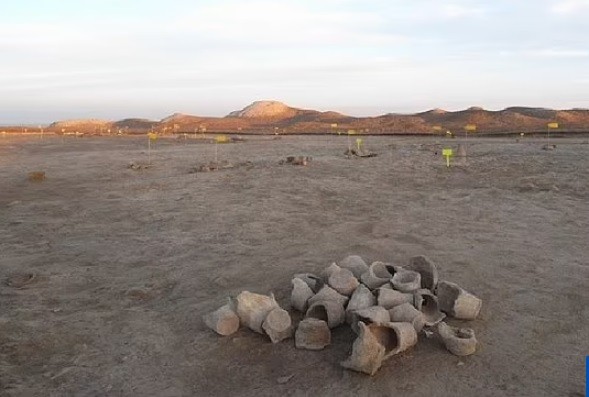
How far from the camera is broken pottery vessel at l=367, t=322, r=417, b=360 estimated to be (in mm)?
4320

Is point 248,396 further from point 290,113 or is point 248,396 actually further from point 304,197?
point 290,113

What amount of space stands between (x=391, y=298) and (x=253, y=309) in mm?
1185

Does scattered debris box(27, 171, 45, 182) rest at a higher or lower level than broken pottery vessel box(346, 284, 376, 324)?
higher

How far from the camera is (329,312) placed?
480 centimetres

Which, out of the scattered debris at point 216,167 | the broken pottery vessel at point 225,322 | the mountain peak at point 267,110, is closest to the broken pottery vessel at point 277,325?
the broken pottery vessel at point 225,322

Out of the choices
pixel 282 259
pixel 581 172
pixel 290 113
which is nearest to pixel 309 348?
pixel 282 259

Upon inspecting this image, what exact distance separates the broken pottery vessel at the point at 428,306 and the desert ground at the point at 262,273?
292 mm

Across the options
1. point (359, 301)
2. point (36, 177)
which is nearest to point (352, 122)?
point (36, 177)

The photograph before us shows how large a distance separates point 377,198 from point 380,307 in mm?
6701

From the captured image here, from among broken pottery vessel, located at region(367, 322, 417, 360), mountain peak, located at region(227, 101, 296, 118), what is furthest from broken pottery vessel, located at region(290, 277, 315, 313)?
mountain peak, located at region(227, 101, 296, 118)

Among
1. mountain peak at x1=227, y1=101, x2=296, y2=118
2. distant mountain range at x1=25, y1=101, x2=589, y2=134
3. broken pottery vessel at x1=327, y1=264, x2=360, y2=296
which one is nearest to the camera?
broken pottery vessel at x1=327, y1=264, x2=360, y2=296

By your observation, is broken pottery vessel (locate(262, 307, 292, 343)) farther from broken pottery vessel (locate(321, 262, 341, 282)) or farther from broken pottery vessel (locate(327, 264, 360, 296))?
broken pottery vessel (locate(321, 262, 341, 282))

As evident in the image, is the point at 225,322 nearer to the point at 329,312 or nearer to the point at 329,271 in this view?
the point at 329,312

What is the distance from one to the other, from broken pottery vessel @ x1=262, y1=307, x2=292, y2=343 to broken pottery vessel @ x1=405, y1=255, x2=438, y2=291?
1452 millimetres
